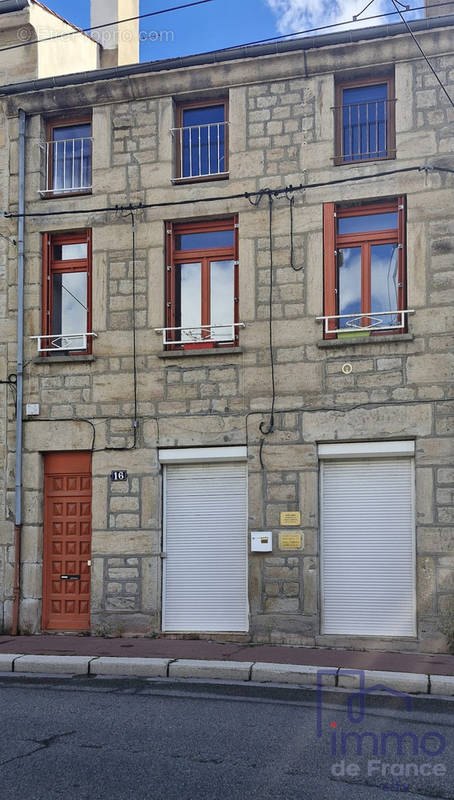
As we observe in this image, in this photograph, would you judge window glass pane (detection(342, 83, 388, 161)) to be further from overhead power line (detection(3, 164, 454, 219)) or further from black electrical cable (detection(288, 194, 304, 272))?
black electrical cable (detection(288, 194, 304, 272))

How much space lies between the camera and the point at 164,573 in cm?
1318

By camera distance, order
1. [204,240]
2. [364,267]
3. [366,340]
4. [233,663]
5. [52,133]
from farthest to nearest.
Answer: [52,133]
[204,240]
[364,267]
[366,340]
[233,663]

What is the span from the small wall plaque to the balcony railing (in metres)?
5.33

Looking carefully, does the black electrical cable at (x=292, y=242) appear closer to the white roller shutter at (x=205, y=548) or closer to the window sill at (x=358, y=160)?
the window sill at (x=358, y=160)

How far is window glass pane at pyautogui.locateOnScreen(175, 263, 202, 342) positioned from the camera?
13.4m

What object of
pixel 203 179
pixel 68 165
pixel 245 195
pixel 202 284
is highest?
pixel 68 165

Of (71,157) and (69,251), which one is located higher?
(71,157)

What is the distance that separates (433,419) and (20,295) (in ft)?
20.5

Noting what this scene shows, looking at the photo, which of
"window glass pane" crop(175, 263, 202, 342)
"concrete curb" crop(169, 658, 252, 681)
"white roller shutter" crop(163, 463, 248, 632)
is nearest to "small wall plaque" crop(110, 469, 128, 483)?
"white roller shutter" crop(163, 463, 248, 632)

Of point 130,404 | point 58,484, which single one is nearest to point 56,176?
point 130,404

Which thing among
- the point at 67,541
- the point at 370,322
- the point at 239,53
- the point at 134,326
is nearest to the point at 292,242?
the point at 370,322

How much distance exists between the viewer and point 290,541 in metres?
12.5

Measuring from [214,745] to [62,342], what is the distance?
315 inches

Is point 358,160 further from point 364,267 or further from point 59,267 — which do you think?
point 59,267
